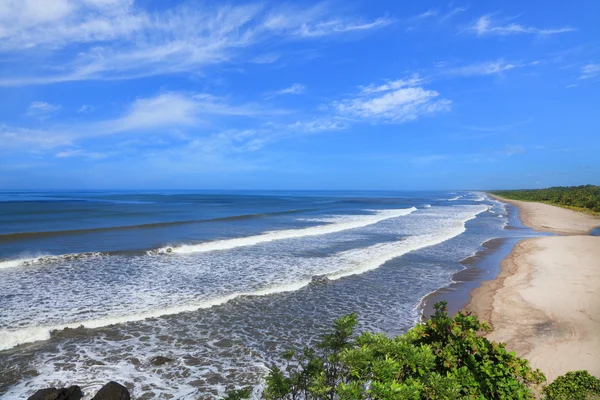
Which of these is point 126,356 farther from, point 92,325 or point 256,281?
point 256,281

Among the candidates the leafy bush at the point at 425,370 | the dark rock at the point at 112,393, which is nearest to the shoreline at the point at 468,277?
the leafy bush at the point at 425,370

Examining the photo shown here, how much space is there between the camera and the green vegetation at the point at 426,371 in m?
3.54

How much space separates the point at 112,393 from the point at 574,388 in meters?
6.78

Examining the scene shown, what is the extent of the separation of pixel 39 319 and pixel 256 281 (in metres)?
6.93

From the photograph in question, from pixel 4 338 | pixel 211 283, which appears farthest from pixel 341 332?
pixel 211 283

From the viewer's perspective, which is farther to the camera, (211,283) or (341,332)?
(211,283)

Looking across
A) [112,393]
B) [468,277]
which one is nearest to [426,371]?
[112,393]

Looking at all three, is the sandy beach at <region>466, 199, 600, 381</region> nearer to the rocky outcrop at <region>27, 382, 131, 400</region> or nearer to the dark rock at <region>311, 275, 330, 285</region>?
the dark rock at <region>311, 275, 330, 285</region>

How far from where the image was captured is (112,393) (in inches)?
236

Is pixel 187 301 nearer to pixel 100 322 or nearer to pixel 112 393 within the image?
pixel 100 322

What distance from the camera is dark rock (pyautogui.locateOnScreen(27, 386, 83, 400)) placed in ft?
18.6

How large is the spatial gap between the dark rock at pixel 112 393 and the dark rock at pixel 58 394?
0.42 m

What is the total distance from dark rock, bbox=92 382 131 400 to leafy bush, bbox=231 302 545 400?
3.44m

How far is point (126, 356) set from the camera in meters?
7.84
